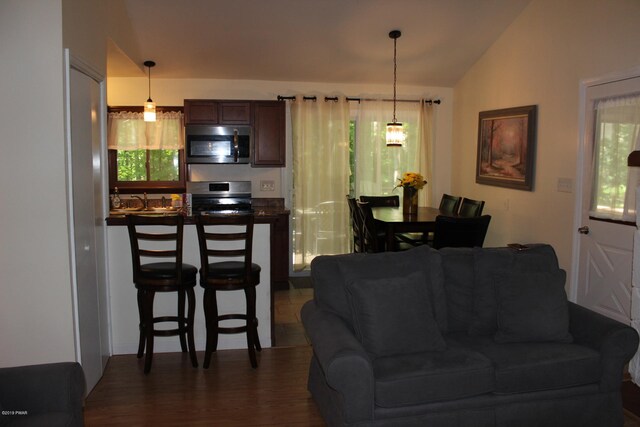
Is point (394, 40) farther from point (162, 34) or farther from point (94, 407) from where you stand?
point (94, 407)

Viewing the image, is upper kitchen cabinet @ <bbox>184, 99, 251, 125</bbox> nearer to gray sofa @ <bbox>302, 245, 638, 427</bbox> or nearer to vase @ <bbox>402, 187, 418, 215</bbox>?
vase @ <bbox>402, 187, 418, 215</bbox>

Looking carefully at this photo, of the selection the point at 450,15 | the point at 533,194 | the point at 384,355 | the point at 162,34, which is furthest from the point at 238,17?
the point at 384,355

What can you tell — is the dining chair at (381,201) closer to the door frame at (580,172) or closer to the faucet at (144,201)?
the door frame at (580,172)

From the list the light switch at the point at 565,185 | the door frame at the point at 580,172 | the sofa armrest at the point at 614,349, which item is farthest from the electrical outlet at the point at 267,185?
the sofa armrest at the point at 614,349

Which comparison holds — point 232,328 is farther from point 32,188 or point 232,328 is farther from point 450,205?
point 450,205

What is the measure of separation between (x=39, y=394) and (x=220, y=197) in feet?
14.6

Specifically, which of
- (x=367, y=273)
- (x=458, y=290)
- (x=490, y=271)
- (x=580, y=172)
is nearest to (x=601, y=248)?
(x=580, y=172)

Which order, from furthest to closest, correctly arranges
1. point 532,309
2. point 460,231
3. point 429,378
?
point 460,231, point 532,309, point 429,378

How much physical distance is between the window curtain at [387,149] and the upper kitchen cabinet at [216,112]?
151 cm

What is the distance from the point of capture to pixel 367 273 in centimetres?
324

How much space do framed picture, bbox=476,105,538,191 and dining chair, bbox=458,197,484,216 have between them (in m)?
0.45

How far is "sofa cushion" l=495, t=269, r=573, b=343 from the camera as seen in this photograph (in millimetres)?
3184

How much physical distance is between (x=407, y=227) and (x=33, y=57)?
360 cm

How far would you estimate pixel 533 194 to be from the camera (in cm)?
555
